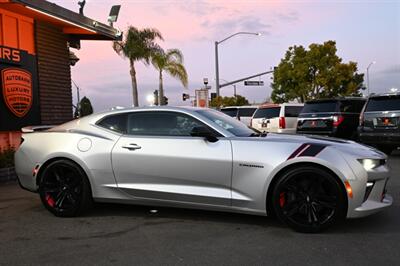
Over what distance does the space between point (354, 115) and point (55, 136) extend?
35.3 ft

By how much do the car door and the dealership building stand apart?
5.48 metres

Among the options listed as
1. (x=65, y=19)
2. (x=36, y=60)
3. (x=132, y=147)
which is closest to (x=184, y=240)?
(x=132, y=147)

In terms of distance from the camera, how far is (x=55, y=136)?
249 inches

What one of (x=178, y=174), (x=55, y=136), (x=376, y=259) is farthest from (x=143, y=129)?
(x=376, y=259)

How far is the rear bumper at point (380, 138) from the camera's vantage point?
38.7 ft

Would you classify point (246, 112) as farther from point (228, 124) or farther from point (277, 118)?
point (228, 124)

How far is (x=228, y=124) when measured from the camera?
5.99m

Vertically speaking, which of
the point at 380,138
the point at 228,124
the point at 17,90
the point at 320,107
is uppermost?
the point at 17,90

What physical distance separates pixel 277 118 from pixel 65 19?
8419mm

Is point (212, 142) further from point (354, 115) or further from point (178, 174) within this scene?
point (354, 115)

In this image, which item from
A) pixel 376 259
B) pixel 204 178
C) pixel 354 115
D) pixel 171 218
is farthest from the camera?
pixel 354 115

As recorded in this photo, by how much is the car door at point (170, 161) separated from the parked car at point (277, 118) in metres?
11.1

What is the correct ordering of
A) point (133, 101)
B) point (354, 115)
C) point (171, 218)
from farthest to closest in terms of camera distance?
1. point (133, 101)
2. point (354, 115)
3. point (171, 218)

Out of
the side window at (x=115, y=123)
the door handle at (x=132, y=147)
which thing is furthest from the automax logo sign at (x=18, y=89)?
the door handle at (x=132, y=147)
